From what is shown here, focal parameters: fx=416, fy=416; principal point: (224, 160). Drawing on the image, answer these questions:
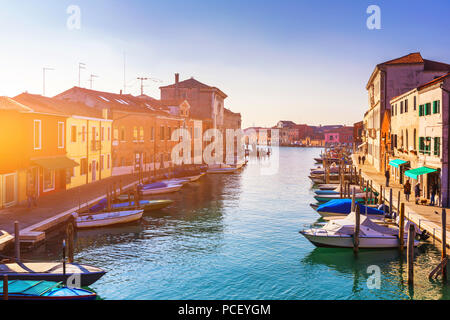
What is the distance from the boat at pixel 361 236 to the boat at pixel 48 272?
11341 mm

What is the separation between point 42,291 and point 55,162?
2048 centimetres

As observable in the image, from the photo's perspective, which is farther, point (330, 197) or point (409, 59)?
point (409, 59)

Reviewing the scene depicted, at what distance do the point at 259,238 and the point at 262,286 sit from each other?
7.61 meters

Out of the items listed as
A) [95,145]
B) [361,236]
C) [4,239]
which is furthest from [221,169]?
[4,239]

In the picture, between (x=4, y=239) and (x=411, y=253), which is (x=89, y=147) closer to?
(x=4, y=239)

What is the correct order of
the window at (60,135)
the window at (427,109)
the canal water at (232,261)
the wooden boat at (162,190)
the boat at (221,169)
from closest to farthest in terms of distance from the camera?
the canal water at (232,261) < the window at (427,109) < the window at (60,135) < the wooden boat at (162,190) < the boat at (221,169)

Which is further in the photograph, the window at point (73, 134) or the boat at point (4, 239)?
the window at point (73, 134)

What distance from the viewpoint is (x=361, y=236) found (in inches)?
844

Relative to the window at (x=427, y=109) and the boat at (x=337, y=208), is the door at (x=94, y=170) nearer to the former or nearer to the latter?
the boat at (x=337, y=208)

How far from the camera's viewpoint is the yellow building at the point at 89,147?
120 ft

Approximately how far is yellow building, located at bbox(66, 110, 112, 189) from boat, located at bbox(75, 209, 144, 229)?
10852 mm

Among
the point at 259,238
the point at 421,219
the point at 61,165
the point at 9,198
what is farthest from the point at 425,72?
the point at 9,198

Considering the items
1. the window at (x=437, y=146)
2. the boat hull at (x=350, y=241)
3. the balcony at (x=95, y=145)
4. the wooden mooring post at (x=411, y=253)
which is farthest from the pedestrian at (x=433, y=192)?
the balcony at (x=95, y=145)

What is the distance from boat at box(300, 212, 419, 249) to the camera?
21438 millimetres
